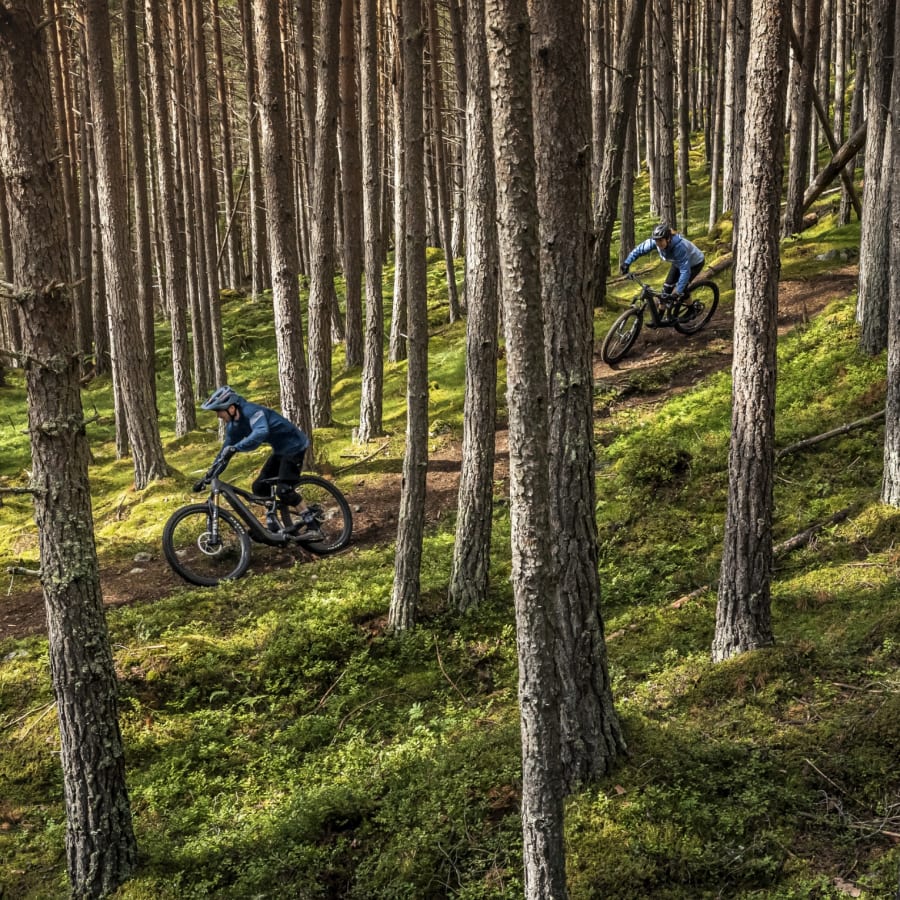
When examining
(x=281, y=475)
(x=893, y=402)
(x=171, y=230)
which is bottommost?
(x=281, y=475)

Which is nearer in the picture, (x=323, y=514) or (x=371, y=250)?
(x=323, y=514)

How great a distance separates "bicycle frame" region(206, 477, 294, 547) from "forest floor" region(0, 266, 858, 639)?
0.42 meters

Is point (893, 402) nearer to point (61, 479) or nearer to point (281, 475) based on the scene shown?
point (281, 475)

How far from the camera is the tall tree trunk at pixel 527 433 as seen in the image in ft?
13.9

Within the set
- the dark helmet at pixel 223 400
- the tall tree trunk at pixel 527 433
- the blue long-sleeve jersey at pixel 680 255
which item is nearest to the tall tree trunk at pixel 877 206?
the blue long-sleeve jersey at pixel 680 255

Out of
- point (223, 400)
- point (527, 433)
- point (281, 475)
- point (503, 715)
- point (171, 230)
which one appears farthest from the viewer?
point (171, 230)

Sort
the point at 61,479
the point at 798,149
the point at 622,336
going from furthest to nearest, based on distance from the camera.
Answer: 1. the point at 798,149
2. the point at 622,336
3. the point at 61,479

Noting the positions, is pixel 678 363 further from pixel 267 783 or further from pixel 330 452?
pixel 267 783

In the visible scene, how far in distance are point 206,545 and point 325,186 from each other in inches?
314

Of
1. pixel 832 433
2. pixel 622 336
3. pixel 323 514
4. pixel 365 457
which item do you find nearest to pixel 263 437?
pixel 323 514

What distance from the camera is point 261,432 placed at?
11.1 m

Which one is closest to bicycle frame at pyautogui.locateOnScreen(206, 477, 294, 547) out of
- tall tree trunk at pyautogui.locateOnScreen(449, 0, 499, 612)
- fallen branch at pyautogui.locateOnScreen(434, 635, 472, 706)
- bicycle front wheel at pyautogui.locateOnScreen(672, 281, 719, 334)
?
tall tree trunk at pyautogui.locateOnScreen(449, 0, 499, 612)

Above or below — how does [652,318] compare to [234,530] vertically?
above

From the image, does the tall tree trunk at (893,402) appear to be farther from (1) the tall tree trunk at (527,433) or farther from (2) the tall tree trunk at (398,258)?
(2) the tall tree trunk at (398,258)
